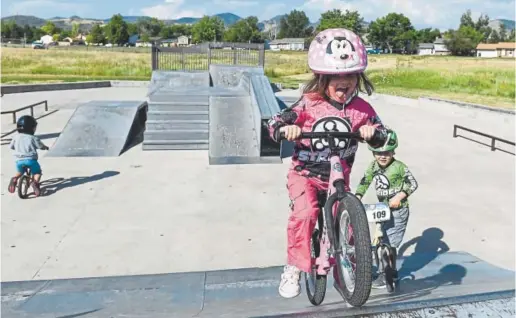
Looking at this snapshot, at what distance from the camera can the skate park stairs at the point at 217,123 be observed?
1023cm

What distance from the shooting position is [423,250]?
5746mm

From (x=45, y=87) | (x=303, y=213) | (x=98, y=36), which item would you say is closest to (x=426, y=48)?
(x=98, y=36)

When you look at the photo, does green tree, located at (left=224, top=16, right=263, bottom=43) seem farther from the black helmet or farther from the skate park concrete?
the black helmet

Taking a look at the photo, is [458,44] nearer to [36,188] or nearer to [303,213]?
[36,188]

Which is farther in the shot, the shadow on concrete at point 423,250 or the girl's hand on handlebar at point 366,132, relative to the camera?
the shadow on concrete at point 423,250

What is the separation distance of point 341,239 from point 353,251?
14 cm

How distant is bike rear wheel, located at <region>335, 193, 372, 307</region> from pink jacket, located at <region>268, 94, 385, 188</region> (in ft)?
0.95

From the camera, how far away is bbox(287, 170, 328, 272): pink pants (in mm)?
2980

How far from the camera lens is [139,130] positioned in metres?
12.9

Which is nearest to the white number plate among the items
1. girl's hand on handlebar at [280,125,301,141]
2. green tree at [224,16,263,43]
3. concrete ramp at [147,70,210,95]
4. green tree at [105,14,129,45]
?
girl's hand on handlebar at [280,125,301,141]

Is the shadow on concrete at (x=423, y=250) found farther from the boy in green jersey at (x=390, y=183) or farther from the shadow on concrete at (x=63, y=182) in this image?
the shadow on concrete at (x=63, y=182)

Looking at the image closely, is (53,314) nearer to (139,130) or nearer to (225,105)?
(225,105)

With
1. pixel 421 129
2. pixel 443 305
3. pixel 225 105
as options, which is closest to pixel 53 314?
pixel 443 305

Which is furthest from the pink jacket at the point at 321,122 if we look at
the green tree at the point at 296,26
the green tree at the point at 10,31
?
the green tree at the point at 296,26
